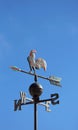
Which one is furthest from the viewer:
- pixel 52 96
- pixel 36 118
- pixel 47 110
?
pixel 47 110

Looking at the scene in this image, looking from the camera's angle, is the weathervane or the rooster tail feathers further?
the rooster tail feathers

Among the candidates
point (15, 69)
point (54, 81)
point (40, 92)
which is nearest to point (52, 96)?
point (40, 92)

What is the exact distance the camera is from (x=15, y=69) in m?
4.59

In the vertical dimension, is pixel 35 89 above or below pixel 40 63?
below

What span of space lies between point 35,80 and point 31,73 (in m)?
0.20

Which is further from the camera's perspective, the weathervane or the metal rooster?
the metal rooster

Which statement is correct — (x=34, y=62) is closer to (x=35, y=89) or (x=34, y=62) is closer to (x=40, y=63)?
(x=40, y=63)

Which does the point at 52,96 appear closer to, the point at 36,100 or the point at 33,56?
the point at 36,100

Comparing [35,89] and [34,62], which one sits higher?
[34,62]

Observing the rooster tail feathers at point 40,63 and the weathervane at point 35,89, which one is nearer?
the weathervane at point 35,89

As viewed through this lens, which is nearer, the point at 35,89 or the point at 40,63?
the point at 35,89

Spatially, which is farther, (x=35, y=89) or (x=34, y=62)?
(x=34, y=62)

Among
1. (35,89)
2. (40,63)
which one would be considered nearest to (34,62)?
(40,63)

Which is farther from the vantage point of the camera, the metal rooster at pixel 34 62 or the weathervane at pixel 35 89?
the metal rooster at pixel 34 62
